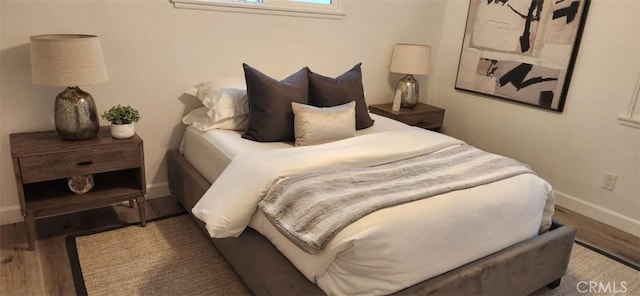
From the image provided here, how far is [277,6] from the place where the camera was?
119 inches

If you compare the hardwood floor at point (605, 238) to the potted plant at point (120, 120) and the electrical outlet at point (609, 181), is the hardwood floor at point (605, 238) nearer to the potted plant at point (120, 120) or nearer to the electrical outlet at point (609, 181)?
the electrical outlet at point (609, 181)

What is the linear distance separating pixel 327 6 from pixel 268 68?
667mm

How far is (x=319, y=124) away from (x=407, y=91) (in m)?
1.46

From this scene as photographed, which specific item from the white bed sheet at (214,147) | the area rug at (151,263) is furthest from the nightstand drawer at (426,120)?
the area rug at (151,263)

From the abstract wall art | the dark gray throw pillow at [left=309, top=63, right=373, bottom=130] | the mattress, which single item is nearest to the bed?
the mattress

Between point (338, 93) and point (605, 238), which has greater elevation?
point (338, 93)

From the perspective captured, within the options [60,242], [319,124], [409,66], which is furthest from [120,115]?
[409,66]

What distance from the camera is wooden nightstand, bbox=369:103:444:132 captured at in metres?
3.55

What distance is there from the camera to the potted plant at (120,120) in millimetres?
2371

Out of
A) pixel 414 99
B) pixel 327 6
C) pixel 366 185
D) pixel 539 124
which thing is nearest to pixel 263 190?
pixel 366 185

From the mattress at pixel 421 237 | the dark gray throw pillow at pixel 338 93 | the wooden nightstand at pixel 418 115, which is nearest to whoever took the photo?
Result: the mattress at pixel 421 237

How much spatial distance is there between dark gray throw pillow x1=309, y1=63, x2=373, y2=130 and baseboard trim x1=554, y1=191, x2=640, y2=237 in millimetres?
1667

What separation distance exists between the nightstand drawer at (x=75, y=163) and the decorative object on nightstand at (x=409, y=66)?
2147 millimetres

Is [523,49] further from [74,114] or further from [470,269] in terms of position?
[74,114]
